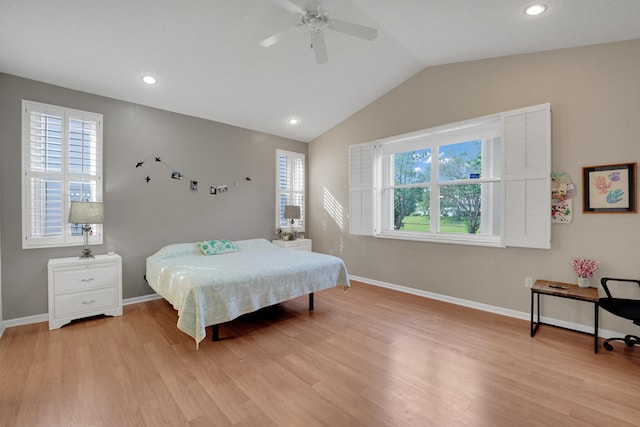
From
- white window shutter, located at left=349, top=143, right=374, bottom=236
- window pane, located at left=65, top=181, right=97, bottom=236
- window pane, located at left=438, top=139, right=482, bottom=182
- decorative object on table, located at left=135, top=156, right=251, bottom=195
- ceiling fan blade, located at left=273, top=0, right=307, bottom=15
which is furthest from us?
white window shutter, located at left=349, top=143, right=374, bottom=236

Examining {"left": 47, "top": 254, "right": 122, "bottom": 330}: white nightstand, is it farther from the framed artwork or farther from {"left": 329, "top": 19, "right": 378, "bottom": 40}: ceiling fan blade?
the framed artwork

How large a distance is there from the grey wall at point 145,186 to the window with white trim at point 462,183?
1864 millimetres

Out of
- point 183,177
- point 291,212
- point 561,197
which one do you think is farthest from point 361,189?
point 183,177

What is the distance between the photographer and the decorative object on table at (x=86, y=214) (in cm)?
310

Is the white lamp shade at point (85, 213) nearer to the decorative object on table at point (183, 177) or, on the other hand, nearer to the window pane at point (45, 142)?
the window pane at point (45, 142)

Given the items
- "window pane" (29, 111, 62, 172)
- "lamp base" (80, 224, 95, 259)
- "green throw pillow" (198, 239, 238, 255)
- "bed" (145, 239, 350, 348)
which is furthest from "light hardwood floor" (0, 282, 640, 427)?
"window pane" (29, 111, 62, 172)

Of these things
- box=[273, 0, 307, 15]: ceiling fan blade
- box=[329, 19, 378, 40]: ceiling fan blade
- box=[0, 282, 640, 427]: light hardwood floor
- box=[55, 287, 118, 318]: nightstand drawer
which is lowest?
box=[0, 282, 640, 427]: light hardwood floor

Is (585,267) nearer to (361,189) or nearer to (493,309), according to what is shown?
(493,309)

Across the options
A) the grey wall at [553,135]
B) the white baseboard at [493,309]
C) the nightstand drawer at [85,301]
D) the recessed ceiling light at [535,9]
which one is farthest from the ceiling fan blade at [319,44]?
the nightstand drawer at [85,301]

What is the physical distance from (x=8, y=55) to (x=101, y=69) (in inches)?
29.1

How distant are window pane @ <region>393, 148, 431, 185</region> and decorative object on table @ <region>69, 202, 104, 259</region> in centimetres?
413

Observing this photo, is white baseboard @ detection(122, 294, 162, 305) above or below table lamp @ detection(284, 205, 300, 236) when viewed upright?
below

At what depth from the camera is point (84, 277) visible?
3148mm

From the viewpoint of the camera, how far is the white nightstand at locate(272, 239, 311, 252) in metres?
5.12
